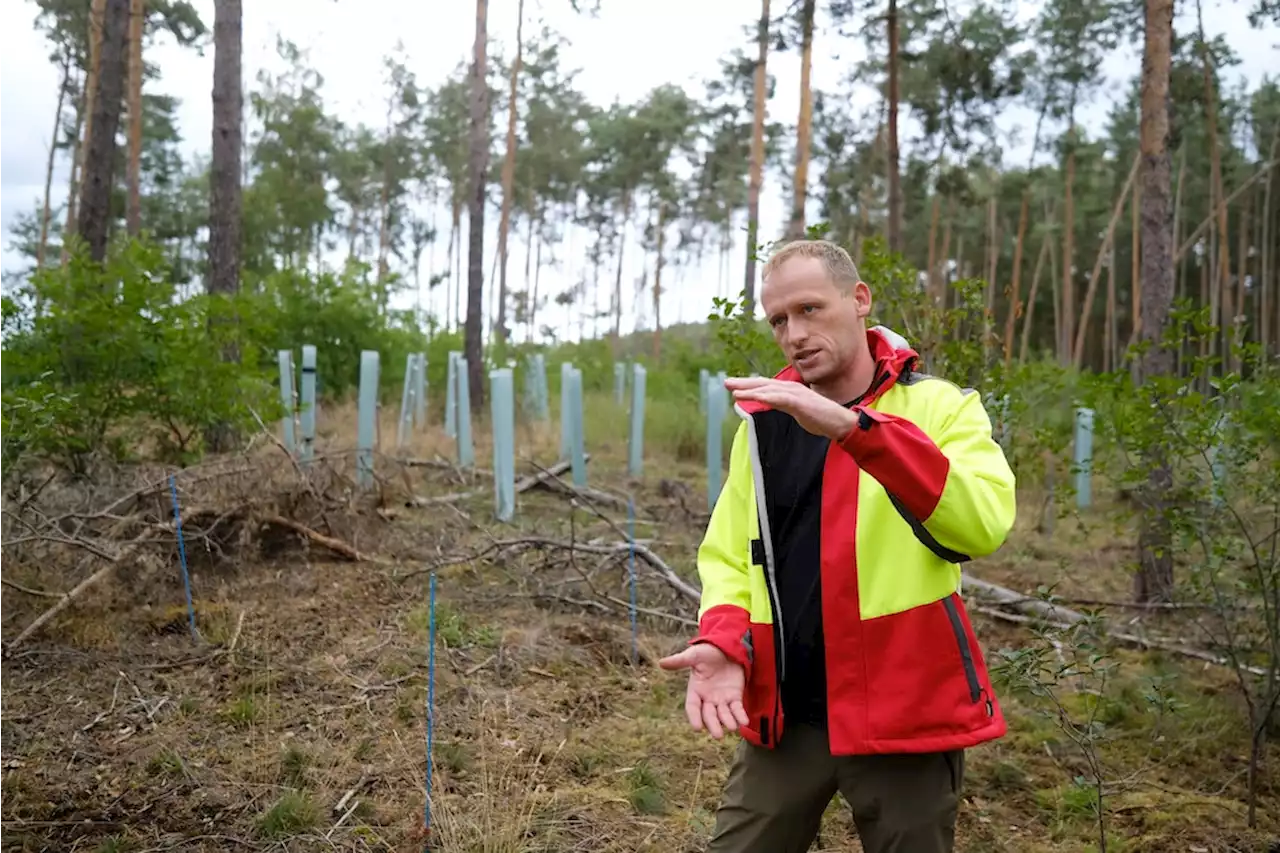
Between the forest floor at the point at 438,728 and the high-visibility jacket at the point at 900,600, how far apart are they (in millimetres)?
1514

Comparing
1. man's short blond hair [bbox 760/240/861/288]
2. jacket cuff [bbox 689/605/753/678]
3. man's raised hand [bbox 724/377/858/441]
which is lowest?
jacket cuff [bbox 689/605/753/678]

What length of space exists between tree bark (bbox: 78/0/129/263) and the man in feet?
26.5

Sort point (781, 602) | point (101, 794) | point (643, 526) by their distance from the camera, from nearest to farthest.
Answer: point (781, 602)
point (101, 794)
point (643, 526)

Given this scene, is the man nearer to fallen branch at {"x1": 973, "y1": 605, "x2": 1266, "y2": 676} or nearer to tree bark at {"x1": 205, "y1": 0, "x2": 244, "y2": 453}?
fallen branch at {"x1": 973, "y1": 605, "x2": 1266, "y2": 676}

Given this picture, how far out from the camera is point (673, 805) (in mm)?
3658

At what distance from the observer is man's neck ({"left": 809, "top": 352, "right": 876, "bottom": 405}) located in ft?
6.49

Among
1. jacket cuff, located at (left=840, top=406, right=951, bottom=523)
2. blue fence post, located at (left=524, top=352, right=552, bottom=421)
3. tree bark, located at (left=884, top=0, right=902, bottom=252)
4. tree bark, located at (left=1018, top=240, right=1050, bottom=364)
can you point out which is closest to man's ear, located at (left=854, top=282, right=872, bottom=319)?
jacket cuff, located at (left=840, top=406, right=951, bottom=523)

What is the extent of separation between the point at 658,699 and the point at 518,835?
166 centimetres

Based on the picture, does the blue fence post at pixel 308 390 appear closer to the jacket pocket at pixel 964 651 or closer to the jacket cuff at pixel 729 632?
the jacket cuff at pixel 729 632

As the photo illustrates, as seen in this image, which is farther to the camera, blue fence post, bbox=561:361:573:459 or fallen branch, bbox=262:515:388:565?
blue fence post, bbox=561:361:573:459

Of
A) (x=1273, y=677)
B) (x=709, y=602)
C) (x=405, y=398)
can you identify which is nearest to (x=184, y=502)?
(x=709, y=602)

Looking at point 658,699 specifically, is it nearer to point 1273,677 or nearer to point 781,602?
point 1273,677

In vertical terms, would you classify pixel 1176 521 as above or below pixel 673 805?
above

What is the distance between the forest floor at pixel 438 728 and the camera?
3.30 metres
